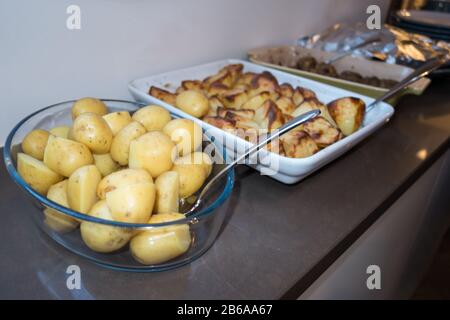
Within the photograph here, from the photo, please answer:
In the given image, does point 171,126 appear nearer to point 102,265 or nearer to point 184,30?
point 102,265

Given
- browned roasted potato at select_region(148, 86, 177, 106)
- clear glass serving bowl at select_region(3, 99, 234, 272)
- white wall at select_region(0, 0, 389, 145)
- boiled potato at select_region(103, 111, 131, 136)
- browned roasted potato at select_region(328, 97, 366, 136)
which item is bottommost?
clear glass serving bowl at select_region(3, 99, 234, 272)

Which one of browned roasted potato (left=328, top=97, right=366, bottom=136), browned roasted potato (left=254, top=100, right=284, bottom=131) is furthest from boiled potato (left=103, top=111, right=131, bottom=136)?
browned roasted potato (left=328, top=97, right=366, bottom=136)

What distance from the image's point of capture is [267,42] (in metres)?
1.06

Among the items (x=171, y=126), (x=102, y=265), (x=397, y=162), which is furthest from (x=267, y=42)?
(x=102, y=265)

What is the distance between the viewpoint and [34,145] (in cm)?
47

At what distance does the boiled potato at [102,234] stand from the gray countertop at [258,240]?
51 mm

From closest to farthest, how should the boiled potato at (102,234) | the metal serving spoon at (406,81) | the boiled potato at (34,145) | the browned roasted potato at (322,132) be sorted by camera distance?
the boiled potato at (102,234)
the boiled potato at (34,145)
the browned roasted potato at (322,132)
the metal serving spoon at (406,81)

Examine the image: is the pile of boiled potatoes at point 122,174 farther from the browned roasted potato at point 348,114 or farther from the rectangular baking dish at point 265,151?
the browned roasted potato at point 348,114

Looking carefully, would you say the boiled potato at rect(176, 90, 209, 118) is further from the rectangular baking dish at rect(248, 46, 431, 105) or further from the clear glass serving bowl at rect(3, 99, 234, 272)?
the rectangular baking dish at rect(248, 46, 431, 105)

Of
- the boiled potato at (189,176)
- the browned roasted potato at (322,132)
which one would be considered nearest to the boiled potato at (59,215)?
the boiled potato at (189,176)

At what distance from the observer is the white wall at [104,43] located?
56 cm

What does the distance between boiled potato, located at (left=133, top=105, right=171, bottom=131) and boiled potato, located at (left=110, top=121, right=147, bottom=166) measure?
47 millimetres

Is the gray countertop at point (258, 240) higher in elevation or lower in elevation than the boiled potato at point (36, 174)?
lower

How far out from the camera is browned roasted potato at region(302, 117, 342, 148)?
24.4 inches
